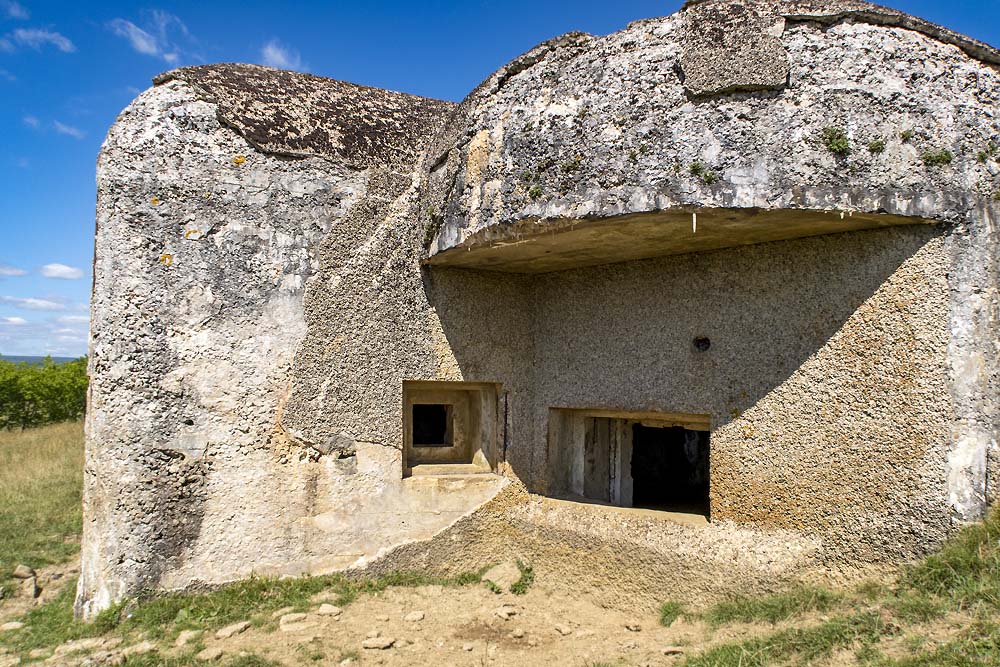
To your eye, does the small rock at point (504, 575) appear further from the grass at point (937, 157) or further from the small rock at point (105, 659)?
the grass at point (937, 157)

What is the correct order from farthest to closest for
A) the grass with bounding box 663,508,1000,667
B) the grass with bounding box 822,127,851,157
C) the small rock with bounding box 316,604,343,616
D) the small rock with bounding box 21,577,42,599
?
the small rock with bounding box 21,577,42,599 < the small rock with bounding box 316,604,343,616 < the grass with bounding box 822,127,851,157 < the grass with bounding box 663,508,1000,667

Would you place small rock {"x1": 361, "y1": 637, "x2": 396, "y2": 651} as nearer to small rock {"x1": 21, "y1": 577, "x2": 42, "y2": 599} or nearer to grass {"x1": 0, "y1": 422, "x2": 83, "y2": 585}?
small rock {"x1": 21, "y1": 577, "x2": 42, "y2": 599}

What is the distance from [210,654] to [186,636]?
272 millimetres

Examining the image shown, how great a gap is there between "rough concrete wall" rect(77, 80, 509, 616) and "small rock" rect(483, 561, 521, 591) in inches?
31.4

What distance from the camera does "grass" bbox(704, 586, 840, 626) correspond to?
158 inches

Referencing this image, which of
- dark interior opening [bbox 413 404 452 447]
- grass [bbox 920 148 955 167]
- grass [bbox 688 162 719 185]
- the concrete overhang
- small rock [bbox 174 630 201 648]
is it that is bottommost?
small rock [bbox 174 630 201 648]

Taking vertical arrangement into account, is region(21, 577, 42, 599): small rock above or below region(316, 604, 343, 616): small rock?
below

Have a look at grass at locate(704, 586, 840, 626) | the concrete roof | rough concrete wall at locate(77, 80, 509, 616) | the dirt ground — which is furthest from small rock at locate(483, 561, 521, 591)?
the concrete roof

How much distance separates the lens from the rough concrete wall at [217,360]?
452 centimetres

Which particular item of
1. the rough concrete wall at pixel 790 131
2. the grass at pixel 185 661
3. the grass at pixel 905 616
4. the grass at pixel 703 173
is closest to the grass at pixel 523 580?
the grass at pixel 905 616

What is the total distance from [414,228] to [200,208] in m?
1.52

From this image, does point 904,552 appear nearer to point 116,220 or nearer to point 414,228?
point 414,228

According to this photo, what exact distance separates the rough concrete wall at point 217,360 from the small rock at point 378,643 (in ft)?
2.69

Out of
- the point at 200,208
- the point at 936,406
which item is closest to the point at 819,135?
the point at 936,406
